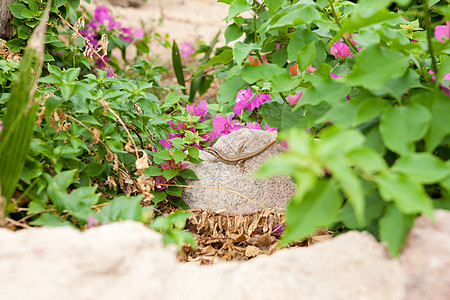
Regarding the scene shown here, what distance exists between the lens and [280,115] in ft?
5.66

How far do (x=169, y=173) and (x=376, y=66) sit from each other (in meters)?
1.16

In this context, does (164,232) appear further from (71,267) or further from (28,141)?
(28,141)

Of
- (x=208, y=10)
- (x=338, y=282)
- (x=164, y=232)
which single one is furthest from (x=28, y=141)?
(x=208, y=10)

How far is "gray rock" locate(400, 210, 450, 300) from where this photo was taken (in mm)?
937

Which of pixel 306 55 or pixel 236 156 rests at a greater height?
pixel 306 55

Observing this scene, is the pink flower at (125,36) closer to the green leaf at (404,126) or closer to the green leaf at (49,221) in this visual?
the green leaf at (49,221)

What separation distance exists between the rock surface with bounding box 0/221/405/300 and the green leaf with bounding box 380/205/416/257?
0.04 meters

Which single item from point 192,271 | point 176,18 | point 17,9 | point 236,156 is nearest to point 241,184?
point 236,156

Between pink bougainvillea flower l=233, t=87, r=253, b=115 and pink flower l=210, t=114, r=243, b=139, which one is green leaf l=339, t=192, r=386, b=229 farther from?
pink flower l=210, t=114, r=243, b=139

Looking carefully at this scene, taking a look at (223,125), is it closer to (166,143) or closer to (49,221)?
(166,143)

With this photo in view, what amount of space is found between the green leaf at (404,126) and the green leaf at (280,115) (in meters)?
0.61

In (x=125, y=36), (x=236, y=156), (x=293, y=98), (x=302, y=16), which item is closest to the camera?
(x=302, y=16)

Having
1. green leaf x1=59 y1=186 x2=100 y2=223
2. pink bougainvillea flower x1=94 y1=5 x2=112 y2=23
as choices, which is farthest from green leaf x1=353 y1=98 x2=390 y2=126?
pink bougainvillea flower x1=94 y1=5 x2=112 y2=23

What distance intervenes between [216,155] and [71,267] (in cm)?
139
